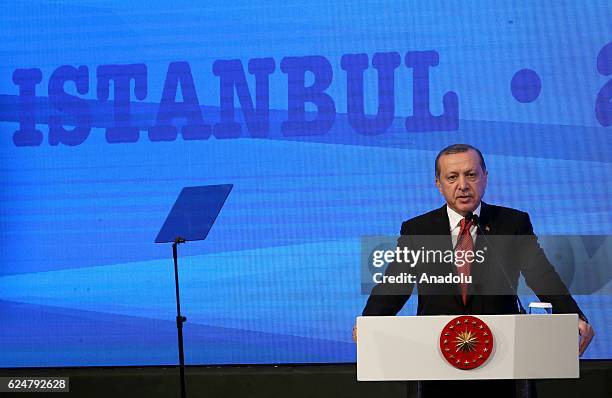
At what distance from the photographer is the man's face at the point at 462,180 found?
3.62 meters

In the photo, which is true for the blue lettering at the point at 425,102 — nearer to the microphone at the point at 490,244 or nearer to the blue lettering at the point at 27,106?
the microphone at the point at 490,244

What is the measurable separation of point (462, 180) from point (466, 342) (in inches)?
41.2

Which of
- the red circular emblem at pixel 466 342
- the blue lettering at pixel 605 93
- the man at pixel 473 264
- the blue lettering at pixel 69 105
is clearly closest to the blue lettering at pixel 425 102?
the blue lettering at pixel 605 93

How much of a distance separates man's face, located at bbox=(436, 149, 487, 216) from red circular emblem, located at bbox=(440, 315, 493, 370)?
96cm

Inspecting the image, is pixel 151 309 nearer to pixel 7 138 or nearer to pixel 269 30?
pixel 7 138

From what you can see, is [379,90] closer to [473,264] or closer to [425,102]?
[425,102]

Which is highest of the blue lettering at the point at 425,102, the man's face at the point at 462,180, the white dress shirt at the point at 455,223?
the blue lettering at the point at 425,102

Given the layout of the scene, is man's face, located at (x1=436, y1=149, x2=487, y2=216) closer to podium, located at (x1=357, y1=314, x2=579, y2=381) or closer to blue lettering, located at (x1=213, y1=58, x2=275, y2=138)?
podium, located at (x1=357, y1=314, x2=579, y2=381)

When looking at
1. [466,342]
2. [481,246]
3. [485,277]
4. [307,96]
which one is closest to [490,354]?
[466,342]

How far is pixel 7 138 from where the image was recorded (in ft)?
16.0

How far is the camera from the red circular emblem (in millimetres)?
2711

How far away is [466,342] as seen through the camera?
107 inches

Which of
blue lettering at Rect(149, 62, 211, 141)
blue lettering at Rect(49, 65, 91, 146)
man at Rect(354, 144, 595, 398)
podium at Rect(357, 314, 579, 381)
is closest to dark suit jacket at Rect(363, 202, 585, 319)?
man at Rect(354, 144, 595, 398)

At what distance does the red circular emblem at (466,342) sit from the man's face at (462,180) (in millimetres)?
964
